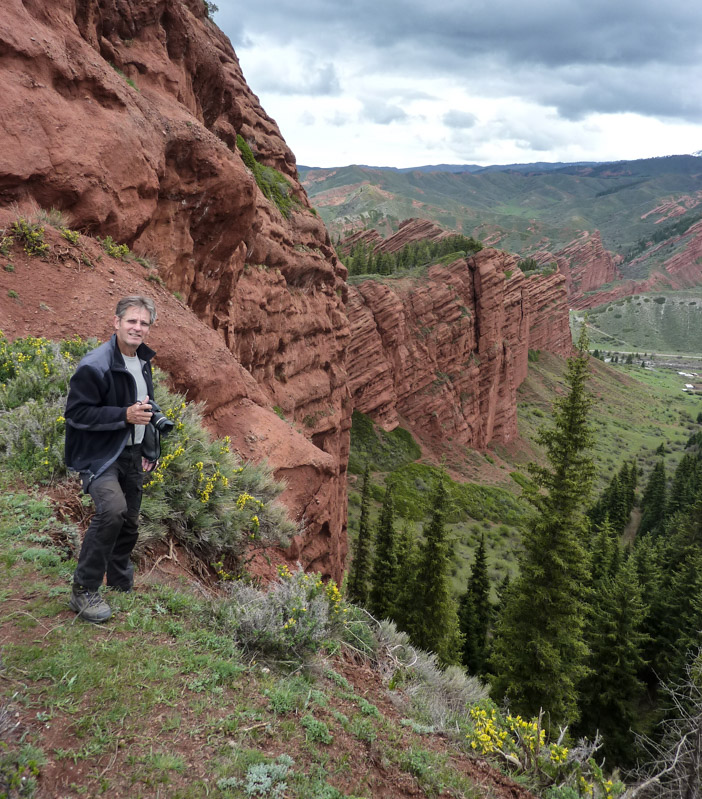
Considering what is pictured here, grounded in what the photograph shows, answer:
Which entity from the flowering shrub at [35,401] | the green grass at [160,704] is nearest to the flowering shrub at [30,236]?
the flowering shrub at [35,401]

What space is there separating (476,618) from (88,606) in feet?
88.6

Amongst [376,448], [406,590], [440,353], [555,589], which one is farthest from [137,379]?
[440,353]

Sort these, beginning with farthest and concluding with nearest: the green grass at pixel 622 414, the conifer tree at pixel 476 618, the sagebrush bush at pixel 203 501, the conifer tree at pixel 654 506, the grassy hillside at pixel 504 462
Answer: the green grass at pixel 622 414 < the conifer tree at pixel 654 506 < the grassy hillside at pixel 504 462 < the conifer tree at pixel 476 618 < the sagebrush bush at pixel 203 501

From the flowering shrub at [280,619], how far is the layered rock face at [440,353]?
148ft

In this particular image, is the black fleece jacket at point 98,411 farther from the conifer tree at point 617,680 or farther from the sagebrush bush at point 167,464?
the conifer tree at point 617,680

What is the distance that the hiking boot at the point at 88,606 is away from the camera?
3963 mm

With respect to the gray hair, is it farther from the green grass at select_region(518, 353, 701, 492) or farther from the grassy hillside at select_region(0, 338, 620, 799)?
the green grass at select_region(518, 353, 701, 492)

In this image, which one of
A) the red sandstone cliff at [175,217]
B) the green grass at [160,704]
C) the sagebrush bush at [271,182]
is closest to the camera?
the green grass at [160,704]

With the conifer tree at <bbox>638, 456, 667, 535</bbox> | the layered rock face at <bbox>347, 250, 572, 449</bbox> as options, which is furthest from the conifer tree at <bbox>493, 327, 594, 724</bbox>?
the conifer tree at <bbox>638, 456, 667, 535</bbox>

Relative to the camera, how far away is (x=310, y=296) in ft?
80.2

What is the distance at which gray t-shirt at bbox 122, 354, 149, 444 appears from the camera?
164 inches

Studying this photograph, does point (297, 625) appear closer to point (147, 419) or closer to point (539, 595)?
point (147, 419)

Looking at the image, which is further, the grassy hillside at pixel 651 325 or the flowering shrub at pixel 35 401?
the grassy hillside at pixel 651 325

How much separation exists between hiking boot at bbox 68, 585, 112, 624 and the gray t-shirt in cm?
134
